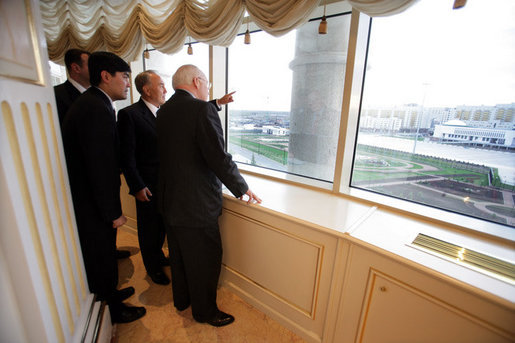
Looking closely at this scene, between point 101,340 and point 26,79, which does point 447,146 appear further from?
point 101,340

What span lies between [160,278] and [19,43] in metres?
1.83

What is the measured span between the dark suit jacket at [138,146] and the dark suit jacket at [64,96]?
0.42m

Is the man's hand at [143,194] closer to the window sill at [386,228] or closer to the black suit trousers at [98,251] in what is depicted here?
the black suit trousers at [98,251]

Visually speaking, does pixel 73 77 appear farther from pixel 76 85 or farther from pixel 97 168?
pixel 97 168

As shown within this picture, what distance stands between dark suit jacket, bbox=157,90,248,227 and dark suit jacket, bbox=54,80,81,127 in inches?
36.4

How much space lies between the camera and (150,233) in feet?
6.28

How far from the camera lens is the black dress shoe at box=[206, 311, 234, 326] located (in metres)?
1.56

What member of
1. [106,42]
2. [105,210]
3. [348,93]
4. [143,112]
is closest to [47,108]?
[105,210]

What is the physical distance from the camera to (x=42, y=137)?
31.9 inches

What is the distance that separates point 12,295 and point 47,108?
635mm

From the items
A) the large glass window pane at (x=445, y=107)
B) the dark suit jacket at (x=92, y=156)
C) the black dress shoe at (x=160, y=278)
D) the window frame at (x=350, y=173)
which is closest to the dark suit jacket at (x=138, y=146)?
the dark suit jacket at (x=92, y=156)

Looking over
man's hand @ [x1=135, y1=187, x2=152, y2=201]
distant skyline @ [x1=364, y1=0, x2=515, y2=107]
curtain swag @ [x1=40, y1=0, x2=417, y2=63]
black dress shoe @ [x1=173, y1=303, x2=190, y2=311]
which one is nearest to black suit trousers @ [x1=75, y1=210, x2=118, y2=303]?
man's hand @ [x1=135, y1=187, x2=152, y2=201]

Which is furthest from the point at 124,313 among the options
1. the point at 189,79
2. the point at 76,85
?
the point at 76,85

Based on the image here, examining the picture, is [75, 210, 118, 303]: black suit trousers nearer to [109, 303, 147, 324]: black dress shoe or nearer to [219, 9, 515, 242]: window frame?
[109, 303, 147, 324]: black dress shoe
